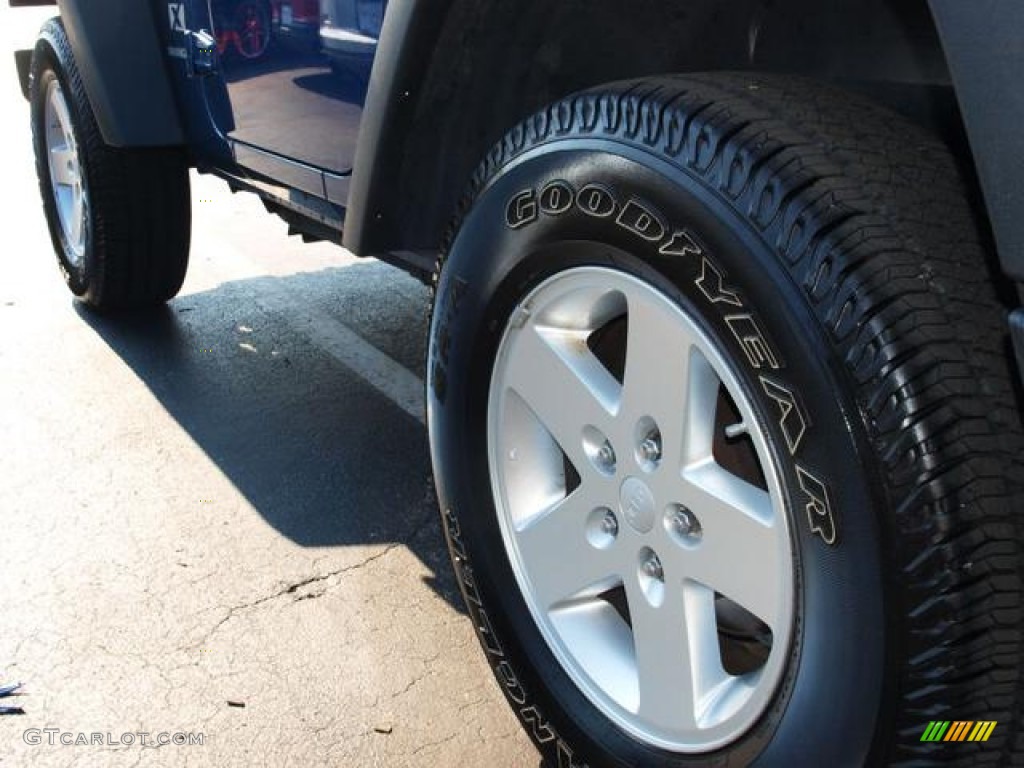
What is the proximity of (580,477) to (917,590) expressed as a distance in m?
0.73

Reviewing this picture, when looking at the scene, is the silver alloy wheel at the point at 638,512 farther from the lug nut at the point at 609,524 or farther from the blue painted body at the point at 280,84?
the blue painted body at the point at 280,84

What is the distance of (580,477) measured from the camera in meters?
1.90

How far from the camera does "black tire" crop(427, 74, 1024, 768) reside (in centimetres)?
126

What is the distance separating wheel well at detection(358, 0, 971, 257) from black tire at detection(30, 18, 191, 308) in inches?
74.1

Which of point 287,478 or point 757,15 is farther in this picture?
point 287,478

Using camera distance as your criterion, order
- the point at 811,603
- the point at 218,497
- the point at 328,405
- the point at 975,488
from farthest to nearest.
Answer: the point at 328,405, the point at 218,497, the point at 811,603, the point at 975,488

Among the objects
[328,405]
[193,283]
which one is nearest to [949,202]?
[328,405]

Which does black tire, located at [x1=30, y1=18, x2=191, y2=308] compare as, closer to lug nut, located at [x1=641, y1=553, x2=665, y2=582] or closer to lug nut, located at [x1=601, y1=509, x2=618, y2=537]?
lug nut, located at [x1=601, y1=509, x2=618, y2=537]

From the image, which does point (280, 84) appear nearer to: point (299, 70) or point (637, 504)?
point (299, 70)

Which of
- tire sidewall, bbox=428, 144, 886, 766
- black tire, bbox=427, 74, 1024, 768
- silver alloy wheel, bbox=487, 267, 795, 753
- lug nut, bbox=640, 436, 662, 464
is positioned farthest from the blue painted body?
lug nut, bbox=640, 436, 662, 464

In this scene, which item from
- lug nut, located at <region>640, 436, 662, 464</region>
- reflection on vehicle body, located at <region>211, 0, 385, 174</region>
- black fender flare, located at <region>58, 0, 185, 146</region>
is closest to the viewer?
lug nut, located at <region>640, 436, 662, 464</region>

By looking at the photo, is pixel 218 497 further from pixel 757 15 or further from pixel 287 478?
pixel 757 15

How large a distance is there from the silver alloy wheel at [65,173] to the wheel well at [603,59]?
2.20 metres
